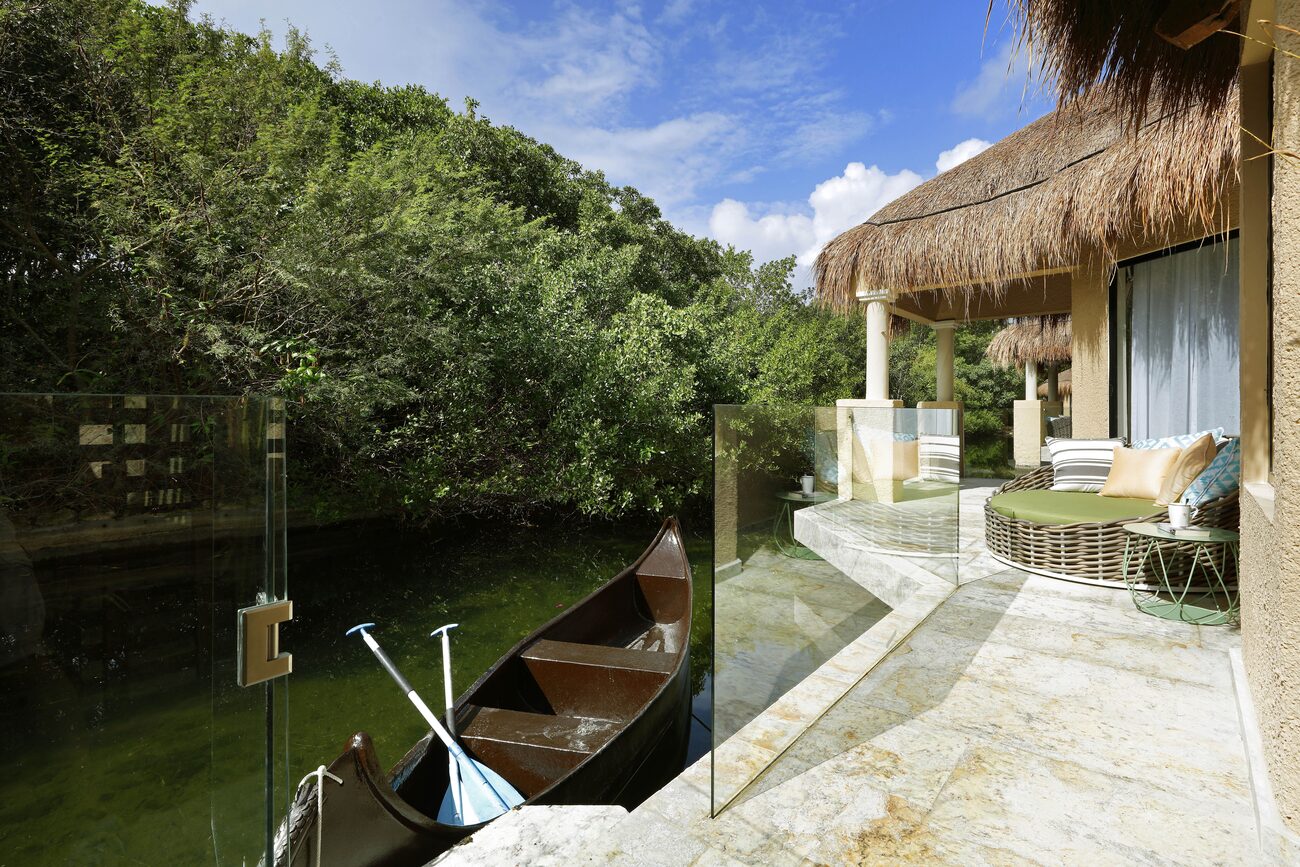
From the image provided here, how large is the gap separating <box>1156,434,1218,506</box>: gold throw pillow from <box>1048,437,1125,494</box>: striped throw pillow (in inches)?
26.5

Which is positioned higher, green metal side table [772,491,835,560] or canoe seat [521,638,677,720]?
green metal side table [772,491,835,560]

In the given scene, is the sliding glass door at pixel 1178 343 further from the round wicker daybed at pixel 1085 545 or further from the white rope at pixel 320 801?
the white rope at pixel 320 801

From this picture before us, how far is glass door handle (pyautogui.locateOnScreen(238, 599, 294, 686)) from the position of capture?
51.5 inches

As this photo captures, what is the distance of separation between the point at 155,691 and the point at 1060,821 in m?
2.20

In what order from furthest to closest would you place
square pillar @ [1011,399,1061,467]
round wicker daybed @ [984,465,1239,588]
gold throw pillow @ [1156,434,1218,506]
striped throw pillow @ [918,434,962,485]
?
1. square pillar @ [1011,399,1061,467]
2. gold throw pillow @ [1156,434,1218,506]
3. striped throw pillow @ [918,434,962,485]
4. round wicker daybed @ [984,465,1239,588]

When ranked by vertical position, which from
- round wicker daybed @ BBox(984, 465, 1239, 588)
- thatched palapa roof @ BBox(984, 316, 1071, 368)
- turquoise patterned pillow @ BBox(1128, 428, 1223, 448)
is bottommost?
round wicker daybed @ BBox(984, 465, 1239, 588)

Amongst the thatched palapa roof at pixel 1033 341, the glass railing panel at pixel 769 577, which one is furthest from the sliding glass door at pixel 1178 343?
the thatched palapa roof at pixel 1033 341

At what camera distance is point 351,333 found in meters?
7.13

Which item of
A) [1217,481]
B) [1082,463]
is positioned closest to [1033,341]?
[1082,463]

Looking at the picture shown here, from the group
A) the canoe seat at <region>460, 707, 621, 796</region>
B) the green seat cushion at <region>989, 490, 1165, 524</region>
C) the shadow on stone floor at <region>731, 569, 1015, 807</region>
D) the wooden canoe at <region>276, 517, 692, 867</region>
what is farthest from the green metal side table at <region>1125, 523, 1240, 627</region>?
the canoe seat at <region>460, 707, 621, 796</region>

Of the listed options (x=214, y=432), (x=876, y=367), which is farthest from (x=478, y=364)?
(x=214, y=432)

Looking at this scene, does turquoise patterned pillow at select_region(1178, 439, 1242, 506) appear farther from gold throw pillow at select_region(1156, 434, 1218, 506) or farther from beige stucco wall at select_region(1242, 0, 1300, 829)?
beige stucco wall at select_region(1242, 0, 1300, 829)

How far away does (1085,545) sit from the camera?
158 inches

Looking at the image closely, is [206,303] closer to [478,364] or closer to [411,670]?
[478,364]
